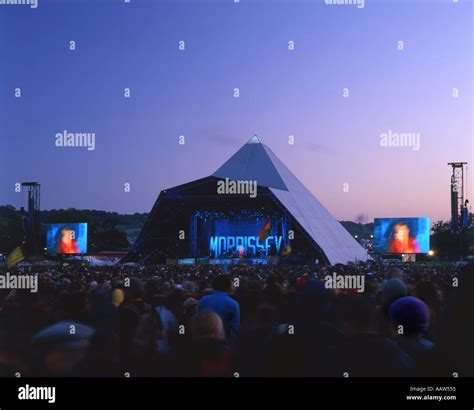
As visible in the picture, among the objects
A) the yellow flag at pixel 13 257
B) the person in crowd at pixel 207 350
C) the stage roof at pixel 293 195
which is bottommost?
the person in crowd at pixel 207 350

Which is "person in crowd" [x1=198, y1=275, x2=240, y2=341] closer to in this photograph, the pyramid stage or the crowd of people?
the crowd of people

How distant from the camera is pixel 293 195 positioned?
51.2 m

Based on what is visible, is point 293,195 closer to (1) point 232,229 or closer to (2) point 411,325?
(1) point 232,229

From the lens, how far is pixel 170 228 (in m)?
47.3

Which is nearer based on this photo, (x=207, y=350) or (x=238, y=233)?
(x=207, y=350)

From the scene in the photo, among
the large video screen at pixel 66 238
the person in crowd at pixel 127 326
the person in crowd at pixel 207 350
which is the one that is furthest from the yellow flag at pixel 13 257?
the large video screen at pixel 66 238

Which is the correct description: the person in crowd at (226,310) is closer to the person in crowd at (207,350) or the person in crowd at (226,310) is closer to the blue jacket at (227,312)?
the blue jacket at (227,312)

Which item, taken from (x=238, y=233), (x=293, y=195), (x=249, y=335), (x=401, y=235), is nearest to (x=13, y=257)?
(x=249, y=335)

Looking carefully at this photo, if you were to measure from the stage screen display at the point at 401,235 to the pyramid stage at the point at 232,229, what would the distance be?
100 inches

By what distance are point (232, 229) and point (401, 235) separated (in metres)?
12.7

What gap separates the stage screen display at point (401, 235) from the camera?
143 feet

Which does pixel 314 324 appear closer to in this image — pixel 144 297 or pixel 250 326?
pixel 250 326

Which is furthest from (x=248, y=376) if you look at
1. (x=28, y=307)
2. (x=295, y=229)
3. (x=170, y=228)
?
(x=170, y=228)
